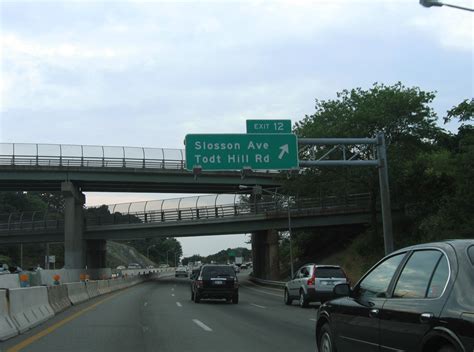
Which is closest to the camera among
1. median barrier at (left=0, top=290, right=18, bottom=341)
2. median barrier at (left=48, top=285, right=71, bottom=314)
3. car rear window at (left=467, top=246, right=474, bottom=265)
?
car rear window at (left=467, top=246, right=474, bottom=265)

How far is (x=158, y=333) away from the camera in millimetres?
13023

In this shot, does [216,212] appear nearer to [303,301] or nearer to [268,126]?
[268,126]

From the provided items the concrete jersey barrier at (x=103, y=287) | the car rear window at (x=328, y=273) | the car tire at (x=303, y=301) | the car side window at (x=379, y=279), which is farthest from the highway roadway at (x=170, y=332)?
the concrete jersey barrier at (x=103, y=287)

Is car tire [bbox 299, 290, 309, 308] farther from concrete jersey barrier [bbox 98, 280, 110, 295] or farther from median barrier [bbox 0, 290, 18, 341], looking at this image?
concrete jersey barrier [bbox 98, 280, 110, 295]

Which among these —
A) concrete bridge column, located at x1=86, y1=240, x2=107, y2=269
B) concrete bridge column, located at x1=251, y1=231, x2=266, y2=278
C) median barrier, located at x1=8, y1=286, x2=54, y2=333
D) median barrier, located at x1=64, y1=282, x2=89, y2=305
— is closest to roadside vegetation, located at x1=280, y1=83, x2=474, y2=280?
concrete bridge column, located at x1=251, y1=231, x2=266, y2=278

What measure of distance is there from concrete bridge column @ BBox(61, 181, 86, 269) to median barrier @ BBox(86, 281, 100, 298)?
83.6 ft

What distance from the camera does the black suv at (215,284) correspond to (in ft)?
79.3

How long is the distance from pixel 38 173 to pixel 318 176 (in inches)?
1132

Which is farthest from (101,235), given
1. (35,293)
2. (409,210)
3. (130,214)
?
(35,293)

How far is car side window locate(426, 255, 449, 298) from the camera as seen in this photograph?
193 inches

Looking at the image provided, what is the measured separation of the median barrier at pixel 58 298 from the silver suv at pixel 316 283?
9.25m

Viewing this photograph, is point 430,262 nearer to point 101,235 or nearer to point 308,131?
point 308,131

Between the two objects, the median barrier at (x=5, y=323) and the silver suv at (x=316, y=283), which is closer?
the median barrier at (x=5, y=323)

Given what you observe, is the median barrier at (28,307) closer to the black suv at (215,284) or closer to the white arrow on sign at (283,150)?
the black suv at (215,284)
